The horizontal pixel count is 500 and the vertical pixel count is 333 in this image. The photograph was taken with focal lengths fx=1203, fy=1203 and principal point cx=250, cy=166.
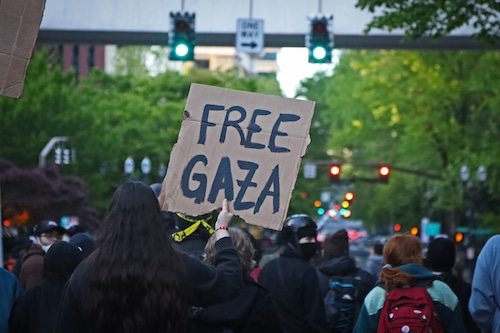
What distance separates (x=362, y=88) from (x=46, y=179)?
12.4 metres

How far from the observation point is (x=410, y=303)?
704 centimetres

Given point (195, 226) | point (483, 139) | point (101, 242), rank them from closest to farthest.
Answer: point (101, 242) < point (195, 226) < point (483, 139)

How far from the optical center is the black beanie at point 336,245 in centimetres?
1139

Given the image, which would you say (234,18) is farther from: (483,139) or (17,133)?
(17,133)

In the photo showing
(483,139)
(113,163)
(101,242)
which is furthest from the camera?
(113,163)

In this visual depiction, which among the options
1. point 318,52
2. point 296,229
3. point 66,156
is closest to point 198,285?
point 296,229

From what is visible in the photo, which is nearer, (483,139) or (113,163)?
(483,139)

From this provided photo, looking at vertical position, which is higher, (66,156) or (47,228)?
(66,156)

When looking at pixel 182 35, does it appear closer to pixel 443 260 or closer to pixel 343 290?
pixel 343 290

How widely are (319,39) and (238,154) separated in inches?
578

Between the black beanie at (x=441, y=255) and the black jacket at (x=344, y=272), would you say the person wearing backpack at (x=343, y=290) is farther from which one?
the black beanie at (x=441, y=255)

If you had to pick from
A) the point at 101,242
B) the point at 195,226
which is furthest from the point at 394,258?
the point at 101,242

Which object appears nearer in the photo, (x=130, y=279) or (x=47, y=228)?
(x=130, y=279)

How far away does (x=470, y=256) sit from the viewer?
39750 millimetres
